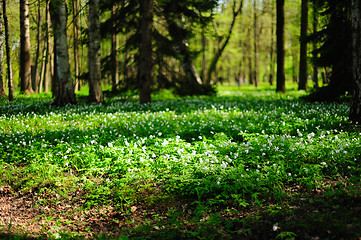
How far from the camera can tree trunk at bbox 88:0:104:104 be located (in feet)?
42.2

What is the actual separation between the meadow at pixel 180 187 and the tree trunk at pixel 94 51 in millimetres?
6799

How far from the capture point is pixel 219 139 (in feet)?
20.3

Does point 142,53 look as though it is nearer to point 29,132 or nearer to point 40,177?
point 29,132

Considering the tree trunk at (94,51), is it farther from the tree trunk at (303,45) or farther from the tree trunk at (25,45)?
the tree trunk at (303,45)

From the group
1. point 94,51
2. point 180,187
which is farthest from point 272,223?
point 94,51

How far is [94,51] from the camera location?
43.0 feet

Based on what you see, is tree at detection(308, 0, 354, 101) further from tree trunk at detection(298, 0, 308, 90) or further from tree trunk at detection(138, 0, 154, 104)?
tree trunk at detection(138, 0, 154, 104)

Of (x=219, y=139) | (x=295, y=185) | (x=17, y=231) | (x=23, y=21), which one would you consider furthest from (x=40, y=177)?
(x=23, y=21)

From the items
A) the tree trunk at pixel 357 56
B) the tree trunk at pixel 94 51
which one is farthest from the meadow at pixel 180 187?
the tree trunk at pixel 94 51

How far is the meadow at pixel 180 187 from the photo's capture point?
341 centimetres

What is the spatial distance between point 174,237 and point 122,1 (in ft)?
52.2

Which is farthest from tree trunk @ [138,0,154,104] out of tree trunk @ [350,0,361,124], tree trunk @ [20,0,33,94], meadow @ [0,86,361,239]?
tree trunk @ [20,0,33,94]

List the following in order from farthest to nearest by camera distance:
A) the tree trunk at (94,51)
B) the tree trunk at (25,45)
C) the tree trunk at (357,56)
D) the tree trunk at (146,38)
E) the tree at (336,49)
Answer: the tree trunk at (25,45) < the tree trunk at (94,51) < the tree trunk at (146,38) < the tree at (336,49) < the tree trunk at (357,56)

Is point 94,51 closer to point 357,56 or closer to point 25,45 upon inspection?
point 25,45
